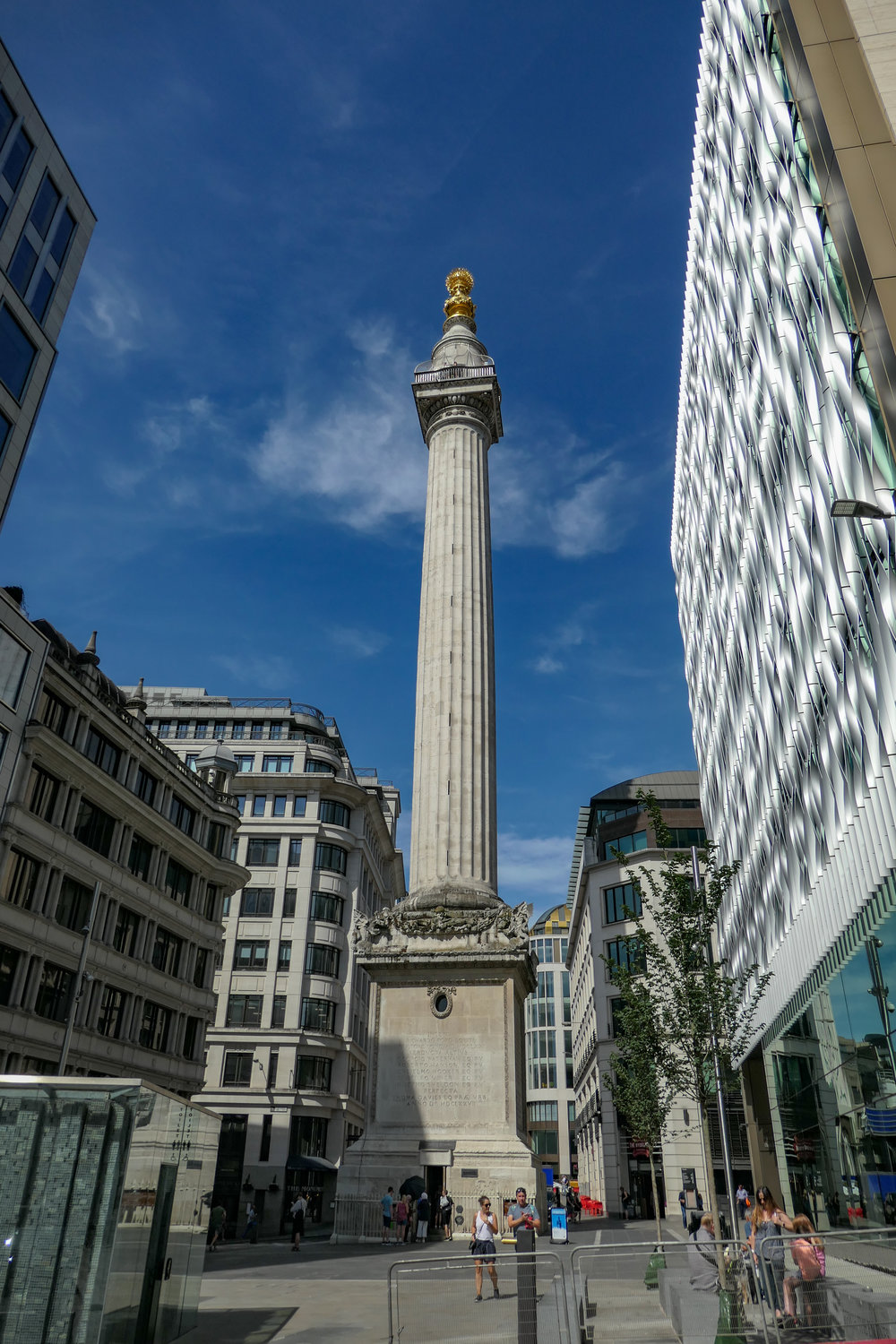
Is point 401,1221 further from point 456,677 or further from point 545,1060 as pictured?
point 545,1060

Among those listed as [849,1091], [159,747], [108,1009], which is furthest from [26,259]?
[849,1091]

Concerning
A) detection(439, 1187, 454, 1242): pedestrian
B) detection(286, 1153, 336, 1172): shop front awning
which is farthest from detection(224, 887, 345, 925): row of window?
detection(439, 1187, 454, 1242): pedestrian

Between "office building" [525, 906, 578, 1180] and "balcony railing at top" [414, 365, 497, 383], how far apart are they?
3160 inches

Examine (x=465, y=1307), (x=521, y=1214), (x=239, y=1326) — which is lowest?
(x=239, y=1326)

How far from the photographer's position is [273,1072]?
56812 mm

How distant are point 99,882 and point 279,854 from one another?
26365 millimetres

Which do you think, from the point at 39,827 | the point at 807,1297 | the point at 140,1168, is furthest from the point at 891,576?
the point at 39,827

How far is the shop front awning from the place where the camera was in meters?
52.8

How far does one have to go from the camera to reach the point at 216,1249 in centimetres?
3234

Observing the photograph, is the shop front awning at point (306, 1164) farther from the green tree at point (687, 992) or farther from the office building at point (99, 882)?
the green tree at point (687, 992)

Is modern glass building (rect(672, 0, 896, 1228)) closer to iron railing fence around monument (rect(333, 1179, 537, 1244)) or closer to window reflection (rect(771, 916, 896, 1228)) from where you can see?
window reflection (rect(771, 916, 896, 1228))

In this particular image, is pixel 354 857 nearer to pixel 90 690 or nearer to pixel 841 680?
pixel 90 690

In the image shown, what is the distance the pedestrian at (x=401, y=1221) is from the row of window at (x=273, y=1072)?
109ft

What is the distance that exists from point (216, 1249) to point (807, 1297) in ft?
91.0
